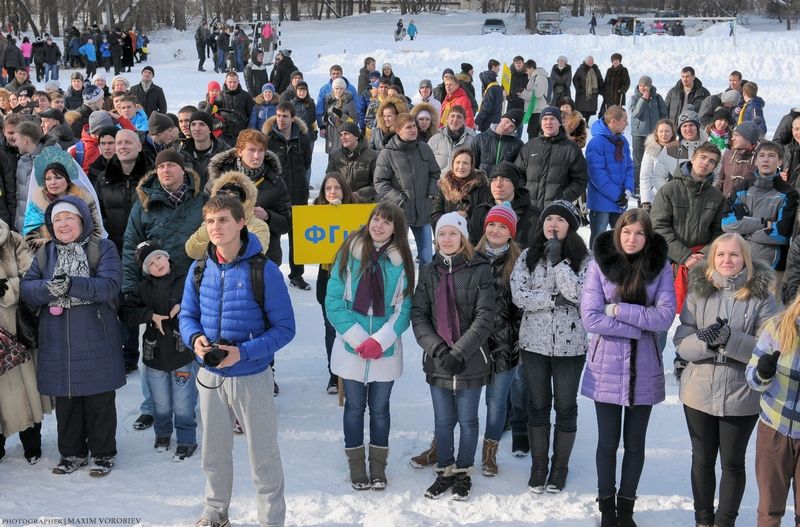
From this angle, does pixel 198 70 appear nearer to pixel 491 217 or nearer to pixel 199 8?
pixel 491 217

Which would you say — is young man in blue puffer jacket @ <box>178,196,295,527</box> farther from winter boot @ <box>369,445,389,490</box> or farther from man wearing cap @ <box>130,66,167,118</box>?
man wearing cap @ <box>130,66,167,118</box>

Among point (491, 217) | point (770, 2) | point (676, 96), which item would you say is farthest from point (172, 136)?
point (770, 2)

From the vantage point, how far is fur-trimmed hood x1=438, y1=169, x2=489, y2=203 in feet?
21.8

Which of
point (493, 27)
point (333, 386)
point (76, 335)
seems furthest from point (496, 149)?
point (493, 27)

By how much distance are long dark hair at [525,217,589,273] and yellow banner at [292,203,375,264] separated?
1.71 meters

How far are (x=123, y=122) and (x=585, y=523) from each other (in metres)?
6.90

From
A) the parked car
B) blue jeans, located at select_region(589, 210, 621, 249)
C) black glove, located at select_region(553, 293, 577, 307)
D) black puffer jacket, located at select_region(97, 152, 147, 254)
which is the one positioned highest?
the parked car

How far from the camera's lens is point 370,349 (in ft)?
15.9

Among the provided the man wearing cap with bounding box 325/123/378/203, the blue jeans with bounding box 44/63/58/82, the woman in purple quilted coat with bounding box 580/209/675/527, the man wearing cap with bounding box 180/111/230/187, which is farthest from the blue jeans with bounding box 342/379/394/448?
the blue jeans with bounding box 44/63/58/82

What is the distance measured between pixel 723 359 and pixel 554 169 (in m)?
3.56

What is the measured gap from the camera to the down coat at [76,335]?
4.97 m

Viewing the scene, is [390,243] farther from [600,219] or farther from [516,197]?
[600,219]

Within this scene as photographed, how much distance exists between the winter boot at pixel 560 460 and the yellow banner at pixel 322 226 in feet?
7.51

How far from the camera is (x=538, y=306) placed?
4.82 m
